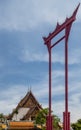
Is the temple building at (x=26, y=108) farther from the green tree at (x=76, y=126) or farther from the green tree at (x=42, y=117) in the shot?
the green tree at (x=76, y=126)

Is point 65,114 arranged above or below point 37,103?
below

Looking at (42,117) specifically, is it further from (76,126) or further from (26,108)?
(26,108)

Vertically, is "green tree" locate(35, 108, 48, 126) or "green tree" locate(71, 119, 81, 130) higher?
"green tree" locate(35, 108, 48, 126)

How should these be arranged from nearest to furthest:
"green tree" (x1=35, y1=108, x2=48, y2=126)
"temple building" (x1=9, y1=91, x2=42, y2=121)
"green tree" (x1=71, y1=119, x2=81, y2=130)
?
"green tree" (x1=71, y1=119, x2=81, y2=130), "green tree" (x1=35, y1=108, x2=48, y2=126), "temple building" (x1=9, y1=91, x2=42, y2=121)

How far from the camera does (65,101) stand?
20.8 m

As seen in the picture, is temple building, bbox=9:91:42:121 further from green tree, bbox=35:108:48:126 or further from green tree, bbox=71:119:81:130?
green tree, bbox=71:119:81:130

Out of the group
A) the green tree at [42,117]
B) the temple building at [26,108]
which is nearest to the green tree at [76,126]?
the green tree at [42,117]

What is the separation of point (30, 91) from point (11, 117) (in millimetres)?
3413

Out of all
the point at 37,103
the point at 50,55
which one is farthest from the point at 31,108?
the point at 50,55

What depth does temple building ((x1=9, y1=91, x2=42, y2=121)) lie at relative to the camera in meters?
52.7

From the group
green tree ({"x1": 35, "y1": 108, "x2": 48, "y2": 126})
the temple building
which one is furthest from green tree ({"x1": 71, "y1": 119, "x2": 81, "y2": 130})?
the temple building

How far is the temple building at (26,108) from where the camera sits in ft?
173

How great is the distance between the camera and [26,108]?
177 feet

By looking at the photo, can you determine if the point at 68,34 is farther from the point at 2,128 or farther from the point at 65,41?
the point at 2,128
